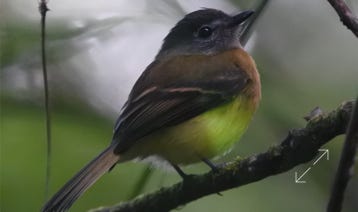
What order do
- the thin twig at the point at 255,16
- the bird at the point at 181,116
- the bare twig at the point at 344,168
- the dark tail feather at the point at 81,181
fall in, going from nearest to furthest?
1. the bare twig at the point at 344,168
2. the dark tail feather at the point at 81,181
3. the thin twig at the point at 255,16
4. the bird at the point at 181,116

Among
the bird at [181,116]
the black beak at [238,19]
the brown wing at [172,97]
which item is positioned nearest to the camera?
the bird at [181,116]

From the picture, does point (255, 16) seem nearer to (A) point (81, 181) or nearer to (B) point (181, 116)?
(B) point (181, 116)

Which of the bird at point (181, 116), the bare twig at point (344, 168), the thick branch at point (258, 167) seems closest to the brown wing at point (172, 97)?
the bird at point (181, 116)

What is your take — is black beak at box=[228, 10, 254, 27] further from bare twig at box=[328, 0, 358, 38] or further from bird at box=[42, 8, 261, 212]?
bare twig at box=[328, 0, 358, 38]

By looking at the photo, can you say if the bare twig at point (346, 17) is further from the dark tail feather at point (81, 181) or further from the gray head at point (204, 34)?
the gray head at point (204, 34)

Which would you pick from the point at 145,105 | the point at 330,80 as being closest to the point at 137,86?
the point at 145,105
